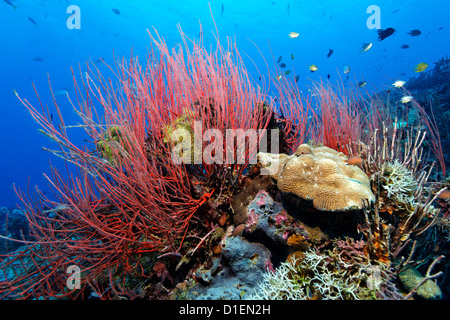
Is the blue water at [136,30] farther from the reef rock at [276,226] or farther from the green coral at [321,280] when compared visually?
the green coral at [321,280]

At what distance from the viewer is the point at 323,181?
2.14m

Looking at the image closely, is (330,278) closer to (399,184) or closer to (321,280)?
(321,280)

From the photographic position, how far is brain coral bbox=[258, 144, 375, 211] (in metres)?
1.93

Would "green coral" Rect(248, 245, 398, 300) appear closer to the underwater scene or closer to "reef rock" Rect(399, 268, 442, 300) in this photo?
the underwater scene

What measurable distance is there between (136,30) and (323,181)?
205ft

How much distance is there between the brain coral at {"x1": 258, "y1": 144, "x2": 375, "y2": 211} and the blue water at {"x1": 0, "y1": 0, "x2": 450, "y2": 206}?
119 ft

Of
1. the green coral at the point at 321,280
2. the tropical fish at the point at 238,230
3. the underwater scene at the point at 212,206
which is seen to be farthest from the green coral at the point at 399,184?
the tropical fish at the point at 238,230

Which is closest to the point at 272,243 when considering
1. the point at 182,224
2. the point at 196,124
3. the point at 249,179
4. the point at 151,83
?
the point at 249,179

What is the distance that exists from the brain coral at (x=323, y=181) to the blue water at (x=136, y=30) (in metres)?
36.4

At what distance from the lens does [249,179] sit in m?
2.81

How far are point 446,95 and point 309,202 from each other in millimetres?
12830

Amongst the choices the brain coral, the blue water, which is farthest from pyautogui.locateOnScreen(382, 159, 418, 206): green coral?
the blue water

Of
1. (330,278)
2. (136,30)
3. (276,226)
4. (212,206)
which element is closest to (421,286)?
(330,278)

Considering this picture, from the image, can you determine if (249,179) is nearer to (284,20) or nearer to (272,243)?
(272,243)
